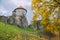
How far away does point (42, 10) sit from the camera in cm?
1994

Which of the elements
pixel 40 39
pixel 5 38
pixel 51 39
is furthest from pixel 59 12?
pixel 51 39

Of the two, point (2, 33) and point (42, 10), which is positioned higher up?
point (42, 10)

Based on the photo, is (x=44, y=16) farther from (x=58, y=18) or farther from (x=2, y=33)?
(x=2, y=33)

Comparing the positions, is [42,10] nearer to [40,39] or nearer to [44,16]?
[44,16]

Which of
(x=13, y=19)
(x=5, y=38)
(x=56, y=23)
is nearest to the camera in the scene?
(x=56, y=23)

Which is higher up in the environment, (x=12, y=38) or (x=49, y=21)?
(x=49, y=21)

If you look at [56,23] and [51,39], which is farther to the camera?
[51,39]

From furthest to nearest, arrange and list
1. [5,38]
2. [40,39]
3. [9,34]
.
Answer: [40,39] → [9,34] → [5,38]

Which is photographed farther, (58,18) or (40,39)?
(40,39)

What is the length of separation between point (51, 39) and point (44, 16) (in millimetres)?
16556

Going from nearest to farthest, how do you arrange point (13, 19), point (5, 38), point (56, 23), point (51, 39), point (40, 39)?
point (56, 23) → point (5, 38) → point (40, 39) → point (51, 39) → point (13, 19)

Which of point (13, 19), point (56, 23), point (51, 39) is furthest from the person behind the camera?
point (13, 19)

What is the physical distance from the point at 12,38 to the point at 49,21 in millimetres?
6840

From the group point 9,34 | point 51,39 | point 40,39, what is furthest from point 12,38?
point 51,39
